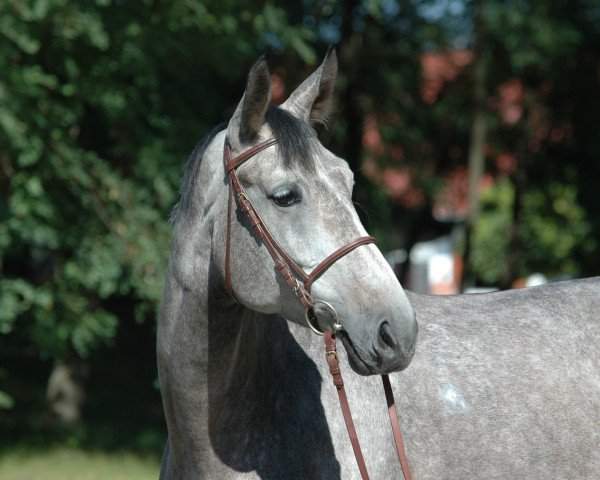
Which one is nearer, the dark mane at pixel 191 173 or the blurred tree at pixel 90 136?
the dark mane at pixel 191 173

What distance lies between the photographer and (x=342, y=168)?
3010mm

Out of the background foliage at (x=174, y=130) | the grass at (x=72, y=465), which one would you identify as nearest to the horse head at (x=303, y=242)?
the background foliage at (x=174, y=130)

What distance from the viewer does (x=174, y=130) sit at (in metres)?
9.18

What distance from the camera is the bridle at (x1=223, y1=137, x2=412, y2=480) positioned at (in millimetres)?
2805

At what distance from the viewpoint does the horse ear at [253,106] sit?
293 centimetres

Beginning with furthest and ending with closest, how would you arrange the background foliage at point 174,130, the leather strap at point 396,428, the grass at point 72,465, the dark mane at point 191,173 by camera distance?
the grass at point 72,465 < the background foliage at point 174,130 < the dark mane at point 191,173 < the leather strap at point 396,428

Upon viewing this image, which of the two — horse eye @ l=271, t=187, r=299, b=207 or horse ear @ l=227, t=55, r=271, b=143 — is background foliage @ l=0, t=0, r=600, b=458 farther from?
horse eye @ l=271, t=187, r=299, b=207

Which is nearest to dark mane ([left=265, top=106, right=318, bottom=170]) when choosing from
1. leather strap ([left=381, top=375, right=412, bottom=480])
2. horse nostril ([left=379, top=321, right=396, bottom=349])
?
horse nostril ([left=379, top=321, right=396, bottom=349])

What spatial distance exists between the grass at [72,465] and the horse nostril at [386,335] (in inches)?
262

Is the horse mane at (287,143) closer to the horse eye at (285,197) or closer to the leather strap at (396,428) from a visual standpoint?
the horse eye at (285,197)

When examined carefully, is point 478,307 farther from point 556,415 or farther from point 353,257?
point 353,257

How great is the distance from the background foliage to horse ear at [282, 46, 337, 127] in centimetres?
485

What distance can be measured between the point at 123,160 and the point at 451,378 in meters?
6.43

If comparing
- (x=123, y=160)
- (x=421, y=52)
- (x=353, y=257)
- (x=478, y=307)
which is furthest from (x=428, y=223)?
(x=353, y=257)
